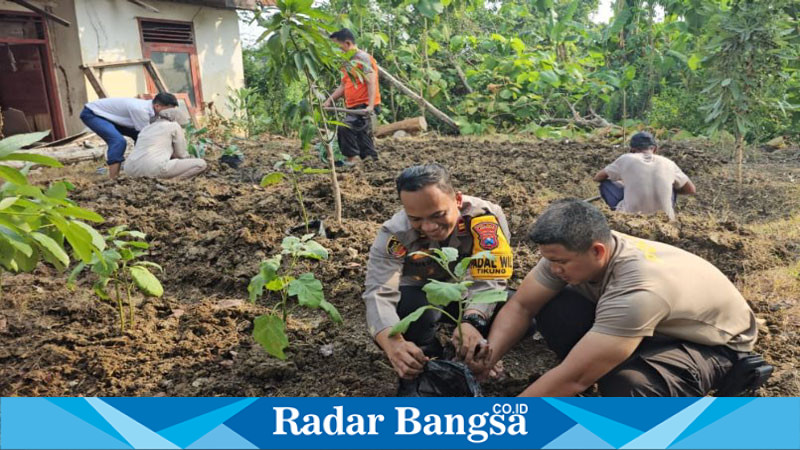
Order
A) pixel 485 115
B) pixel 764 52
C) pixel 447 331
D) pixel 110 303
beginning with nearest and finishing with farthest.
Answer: pixel 447 331, pixel 110 303, pixel 764 52, pixel 485 115

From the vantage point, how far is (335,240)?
4.43 meters

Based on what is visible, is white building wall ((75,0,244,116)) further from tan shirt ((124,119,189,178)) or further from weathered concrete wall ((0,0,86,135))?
tan shirt ((124,119,189,178))

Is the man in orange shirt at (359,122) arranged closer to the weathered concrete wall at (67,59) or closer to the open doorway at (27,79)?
the weathered concrete wall at (67,59)

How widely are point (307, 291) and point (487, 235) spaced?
782 mm

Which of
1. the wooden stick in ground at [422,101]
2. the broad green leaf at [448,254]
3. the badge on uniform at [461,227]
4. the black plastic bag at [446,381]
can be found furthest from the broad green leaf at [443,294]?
the wooden stick in ground at [422,101]

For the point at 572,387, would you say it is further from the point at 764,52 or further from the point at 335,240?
the point at 764,52

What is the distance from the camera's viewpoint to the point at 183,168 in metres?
6.80

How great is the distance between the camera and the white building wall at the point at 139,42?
30.3 feet

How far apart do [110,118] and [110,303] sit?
162 inches

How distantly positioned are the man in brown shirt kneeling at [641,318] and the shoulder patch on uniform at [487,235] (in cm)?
43

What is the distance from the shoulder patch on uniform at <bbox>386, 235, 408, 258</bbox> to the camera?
9.30ft

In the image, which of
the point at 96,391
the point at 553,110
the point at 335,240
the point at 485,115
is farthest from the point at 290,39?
the point at 553,110

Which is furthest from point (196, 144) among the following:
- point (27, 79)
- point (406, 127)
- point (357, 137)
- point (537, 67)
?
point (537, 67)

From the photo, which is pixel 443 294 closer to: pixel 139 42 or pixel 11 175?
pixel 11 175
